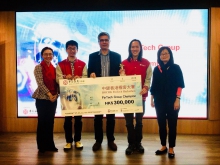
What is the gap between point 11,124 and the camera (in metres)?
5.04

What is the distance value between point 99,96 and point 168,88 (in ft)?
2.99

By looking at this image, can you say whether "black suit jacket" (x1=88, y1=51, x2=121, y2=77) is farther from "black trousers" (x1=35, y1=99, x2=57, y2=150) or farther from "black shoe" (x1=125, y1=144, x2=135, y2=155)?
"black shoe" (x1=125, y1=144, x2=135, y2=155)

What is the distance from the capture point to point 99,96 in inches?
147

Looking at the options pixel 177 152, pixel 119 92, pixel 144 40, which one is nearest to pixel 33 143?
pixel 119 92

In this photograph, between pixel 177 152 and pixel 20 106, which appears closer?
pixel 177 152

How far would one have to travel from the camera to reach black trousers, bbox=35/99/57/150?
12.2ft

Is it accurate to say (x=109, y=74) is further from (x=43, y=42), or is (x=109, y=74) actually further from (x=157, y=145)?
A: (x=43, y=42)

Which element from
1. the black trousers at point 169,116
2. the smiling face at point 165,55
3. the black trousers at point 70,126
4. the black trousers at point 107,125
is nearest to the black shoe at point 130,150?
the black trousers at point 107,125

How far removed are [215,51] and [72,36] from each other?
2469 millimetres

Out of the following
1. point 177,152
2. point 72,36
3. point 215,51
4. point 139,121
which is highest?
point 72,36

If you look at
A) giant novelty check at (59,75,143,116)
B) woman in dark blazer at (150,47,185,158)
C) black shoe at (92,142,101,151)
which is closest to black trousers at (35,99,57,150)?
giant novelty check at (59,75,143,116)

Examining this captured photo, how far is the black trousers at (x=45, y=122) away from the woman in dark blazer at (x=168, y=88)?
1397 mm

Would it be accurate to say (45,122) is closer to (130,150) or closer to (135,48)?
(130,150)

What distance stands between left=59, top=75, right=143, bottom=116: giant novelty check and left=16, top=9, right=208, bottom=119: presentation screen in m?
1.25
